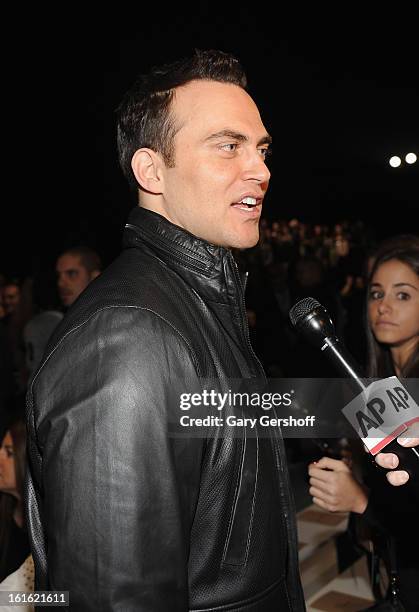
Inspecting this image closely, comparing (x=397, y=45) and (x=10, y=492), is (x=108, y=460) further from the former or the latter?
(x=397, y=45)

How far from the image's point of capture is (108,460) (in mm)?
793

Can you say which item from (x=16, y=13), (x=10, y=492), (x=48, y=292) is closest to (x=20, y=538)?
(x=10, y=492)

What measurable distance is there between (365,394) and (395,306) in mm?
883

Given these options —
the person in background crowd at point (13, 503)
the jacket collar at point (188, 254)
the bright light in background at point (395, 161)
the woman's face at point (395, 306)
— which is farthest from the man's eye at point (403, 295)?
the bright light in background at point (395, 161)

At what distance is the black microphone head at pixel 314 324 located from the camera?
3.84 ft

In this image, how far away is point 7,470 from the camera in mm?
2008

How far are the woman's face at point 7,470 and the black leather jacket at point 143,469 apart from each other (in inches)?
40.5

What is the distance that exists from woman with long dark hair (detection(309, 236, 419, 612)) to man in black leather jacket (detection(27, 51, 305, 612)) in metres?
0.32

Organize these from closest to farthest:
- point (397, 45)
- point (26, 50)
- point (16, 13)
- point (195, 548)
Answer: point (195, 548) → point (397, 45) → point (16, 13) → point (26, 50)

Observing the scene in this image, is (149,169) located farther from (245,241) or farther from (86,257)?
(86,257)

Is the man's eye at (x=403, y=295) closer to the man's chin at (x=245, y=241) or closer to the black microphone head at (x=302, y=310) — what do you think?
the black microphone head at (x=302, y=310)

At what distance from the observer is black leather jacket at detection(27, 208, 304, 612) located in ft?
2.59

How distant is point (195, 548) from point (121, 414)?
0.28 metres

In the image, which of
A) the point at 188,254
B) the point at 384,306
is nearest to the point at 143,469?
the point at 188,254
